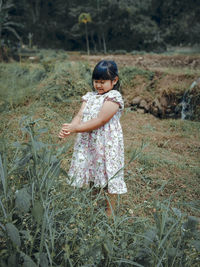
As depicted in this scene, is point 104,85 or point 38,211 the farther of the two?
point 104,85

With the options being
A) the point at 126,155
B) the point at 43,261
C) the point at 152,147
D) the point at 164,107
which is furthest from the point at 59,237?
the point at 164,107

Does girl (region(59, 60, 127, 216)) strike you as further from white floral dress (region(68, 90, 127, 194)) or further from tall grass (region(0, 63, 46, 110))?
tall grass (region(0, 63, 46, 110))

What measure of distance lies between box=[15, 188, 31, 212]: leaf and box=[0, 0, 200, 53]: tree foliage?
17.5 m

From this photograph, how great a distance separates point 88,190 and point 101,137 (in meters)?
0.45

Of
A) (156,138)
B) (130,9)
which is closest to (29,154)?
(156,138)

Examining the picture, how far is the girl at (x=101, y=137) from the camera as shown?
1.86 metres

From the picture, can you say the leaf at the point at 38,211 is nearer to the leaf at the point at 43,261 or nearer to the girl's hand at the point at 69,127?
the leaf at the point at 43,261

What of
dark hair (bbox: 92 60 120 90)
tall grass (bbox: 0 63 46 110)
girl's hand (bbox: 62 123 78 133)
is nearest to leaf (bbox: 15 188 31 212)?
girl's hand (bbox: 62 123 78 133)

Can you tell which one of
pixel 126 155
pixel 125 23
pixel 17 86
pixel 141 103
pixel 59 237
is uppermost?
pixel 125 23

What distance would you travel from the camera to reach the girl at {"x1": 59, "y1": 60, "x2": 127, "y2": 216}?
186 centimetres

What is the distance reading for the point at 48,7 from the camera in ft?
70.9

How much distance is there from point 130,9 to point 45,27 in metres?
7.83

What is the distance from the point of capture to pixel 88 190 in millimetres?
1651

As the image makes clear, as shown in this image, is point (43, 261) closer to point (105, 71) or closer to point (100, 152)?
point (100, 152)
